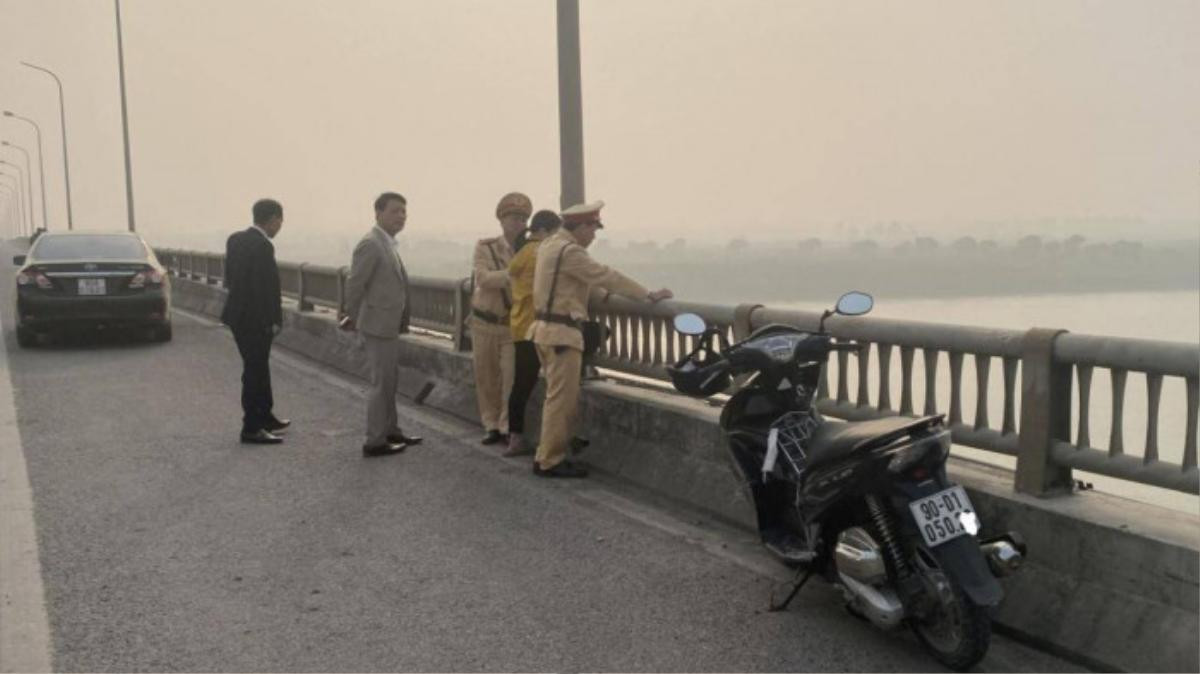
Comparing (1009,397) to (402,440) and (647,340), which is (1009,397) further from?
(402,440)

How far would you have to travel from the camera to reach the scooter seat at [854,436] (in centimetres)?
404

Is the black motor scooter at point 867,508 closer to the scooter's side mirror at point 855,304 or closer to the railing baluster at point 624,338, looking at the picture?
the scooter's side mirror at point 855,304

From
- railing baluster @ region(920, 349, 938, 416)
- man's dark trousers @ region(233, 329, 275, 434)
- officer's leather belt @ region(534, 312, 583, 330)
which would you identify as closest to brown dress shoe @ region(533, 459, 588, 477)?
officer's leather belt @ region(534, 312, 583, 330)

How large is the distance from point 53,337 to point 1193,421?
16769 millimetres

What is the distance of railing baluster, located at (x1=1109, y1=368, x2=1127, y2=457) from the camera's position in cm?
413

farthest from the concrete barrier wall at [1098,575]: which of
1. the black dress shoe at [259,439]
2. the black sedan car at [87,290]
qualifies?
the black sedan car at [87,290]

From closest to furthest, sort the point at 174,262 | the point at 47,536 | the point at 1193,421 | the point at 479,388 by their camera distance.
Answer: the point at 1193,421, the point at 47,536, the point at 479,388, the point at 174,262

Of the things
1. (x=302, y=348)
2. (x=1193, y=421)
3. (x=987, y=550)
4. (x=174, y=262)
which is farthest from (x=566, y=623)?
(x=174, y=262)

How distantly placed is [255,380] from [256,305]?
0.60 metres

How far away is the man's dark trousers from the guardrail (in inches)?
152

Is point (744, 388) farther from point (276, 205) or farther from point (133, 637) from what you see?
point (276, 205)

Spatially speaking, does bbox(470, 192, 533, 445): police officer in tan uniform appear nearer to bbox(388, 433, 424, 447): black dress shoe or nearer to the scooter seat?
bbox(388, 433, 424, 447): black dress shoe

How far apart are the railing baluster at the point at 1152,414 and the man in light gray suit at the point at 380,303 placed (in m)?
5.49

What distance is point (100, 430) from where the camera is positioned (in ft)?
30.2
